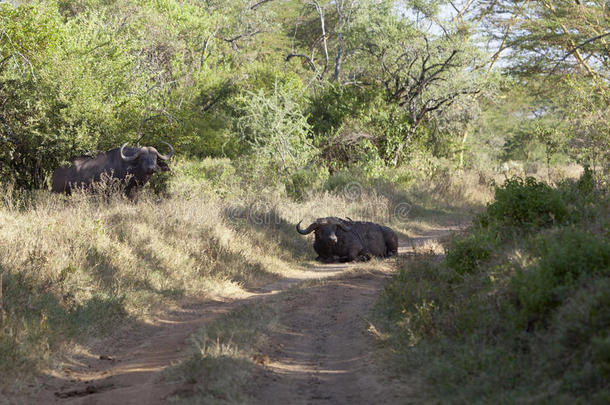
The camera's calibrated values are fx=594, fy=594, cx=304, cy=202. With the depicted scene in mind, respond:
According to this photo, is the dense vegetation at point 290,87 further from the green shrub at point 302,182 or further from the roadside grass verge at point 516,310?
the roadside grass verge at point 516,310

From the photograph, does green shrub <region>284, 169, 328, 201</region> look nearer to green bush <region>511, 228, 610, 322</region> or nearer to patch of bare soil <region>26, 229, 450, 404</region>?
patch of bare soil <region>26, 229, 450, 404</region>

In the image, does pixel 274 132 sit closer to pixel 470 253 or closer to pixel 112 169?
pixel 112 169

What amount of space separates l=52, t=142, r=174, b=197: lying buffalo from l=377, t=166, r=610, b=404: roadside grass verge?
32.2ft

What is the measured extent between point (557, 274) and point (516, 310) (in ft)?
1.63

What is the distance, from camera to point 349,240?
12.9m

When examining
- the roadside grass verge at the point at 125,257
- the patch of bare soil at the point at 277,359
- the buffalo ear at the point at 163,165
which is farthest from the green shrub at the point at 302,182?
the patch of bare soil at the point at 277,359

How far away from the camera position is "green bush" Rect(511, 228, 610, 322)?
5.19 m

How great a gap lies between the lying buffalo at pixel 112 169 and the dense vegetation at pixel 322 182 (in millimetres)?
459

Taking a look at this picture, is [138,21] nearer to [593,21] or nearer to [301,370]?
[593,21]

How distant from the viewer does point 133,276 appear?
9.30 meters

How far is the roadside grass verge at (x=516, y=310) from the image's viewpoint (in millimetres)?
4484

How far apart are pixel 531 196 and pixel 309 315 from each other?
3376mm

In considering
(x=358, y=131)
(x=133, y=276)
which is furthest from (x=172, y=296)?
(x=358, y=131)

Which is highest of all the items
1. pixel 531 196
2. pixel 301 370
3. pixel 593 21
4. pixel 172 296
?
pixel 593 21
